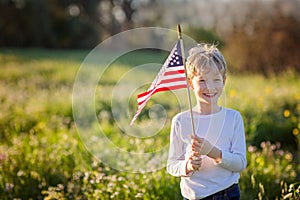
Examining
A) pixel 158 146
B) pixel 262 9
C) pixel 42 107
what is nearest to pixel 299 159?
pixel 158 146

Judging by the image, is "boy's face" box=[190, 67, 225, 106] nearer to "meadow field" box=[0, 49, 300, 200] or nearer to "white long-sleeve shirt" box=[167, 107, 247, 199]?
"white long-sleeve shirt" box=[167, 107, 247, 199]

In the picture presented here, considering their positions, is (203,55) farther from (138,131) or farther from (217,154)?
(138,131)

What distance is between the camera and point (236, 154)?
245 centimetres

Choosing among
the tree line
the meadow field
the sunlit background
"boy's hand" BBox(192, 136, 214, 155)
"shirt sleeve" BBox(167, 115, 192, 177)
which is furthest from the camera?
the tree line

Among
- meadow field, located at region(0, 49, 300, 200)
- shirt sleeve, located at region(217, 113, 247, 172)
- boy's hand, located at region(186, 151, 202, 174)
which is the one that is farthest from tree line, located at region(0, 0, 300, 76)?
boy's hand, located at region(186, 151, 202, 174)

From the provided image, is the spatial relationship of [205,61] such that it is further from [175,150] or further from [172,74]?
[175,150]

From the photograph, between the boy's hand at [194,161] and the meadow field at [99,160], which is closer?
the boy's hand at [194,161]

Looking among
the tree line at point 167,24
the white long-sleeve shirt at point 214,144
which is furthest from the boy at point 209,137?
the tree line at point 167,24

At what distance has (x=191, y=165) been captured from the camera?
2.34m

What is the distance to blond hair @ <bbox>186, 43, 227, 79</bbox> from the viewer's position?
239 centimetres

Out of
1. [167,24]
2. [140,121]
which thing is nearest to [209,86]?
[140,121]

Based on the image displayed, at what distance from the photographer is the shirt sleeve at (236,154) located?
7.82ft

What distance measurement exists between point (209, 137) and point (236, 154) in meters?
0.17

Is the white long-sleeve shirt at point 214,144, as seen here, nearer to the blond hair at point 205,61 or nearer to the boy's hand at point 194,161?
the boy's hand at point 194,161
